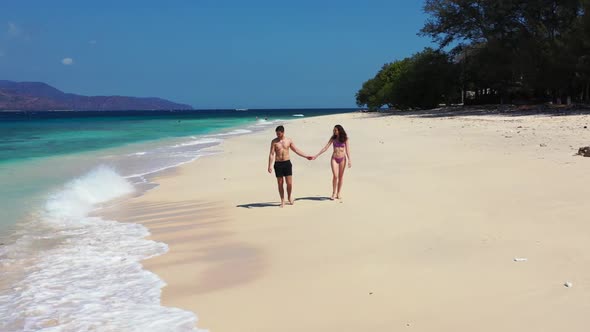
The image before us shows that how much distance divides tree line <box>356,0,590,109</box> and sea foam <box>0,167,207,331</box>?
28.8 m

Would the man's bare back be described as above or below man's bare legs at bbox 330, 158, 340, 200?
above

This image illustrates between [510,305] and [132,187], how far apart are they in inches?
391

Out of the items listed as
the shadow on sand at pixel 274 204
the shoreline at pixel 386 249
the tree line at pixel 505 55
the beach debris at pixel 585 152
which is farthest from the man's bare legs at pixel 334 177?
the tree line at pixel 505 55

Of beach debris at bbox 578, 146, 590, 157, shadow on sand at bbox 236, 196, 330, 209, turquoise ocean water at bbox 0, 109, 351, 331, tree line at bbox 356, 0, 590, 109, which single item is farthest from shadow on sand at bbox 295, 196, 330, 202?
tree line at bbox 356, 0, 590, 109

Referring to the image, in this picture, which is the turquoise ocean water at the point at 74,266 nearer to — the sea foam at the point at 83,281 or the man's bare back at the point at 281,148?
the sea foam at the point at 83,281

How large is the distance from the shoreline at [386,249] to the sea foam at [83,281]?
0.27 metres

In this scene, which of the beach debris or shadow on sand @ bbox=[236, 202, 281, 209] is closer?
shadow on sand @ bbox=[236, 202, 281, 209]

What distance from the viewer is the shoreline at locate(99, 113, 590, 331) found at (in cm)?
409

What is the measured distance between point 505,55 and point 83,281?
40871 millimetres

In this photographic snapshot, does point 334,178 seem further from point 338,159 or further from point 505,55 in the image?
point 505,55

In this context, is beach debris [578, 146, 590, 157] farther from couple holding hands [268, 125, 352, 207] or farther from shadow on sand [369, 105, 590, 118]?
shadow on sand [369, 105, 590, 118]

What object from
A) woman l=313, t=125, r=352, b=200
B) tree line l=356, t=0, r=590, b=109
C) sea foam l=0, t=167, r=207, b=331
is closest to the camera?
sea foam l=0, t=167, r=207, b=331

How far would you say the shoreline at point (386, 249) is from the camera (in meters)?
4.09

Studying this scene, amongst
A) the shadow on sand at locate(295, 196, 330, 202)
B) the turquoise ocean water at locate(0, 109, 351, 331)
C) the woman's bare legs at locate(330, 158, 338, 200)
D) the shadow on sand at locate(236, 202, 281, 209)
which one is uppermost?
the woman's bare legs at locate(330, 158, 338, 200)
